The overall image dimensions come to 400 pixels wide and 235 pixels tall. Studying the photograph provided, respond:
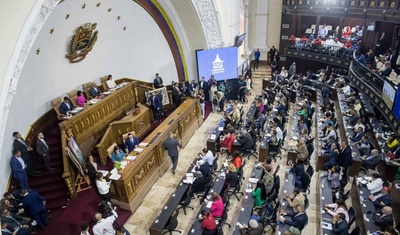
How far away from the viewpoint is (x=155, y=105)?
13.1 meters

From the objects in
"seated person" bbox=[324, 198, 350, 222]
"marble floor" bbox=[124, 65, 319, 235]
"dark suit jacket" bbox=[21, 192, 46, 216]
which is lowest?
"marble floor" bbox=[124, 65, 319, 235]

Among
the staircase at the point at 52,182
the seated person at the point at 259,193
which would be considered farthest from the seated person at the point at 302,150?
the staircase at the point at 52,182

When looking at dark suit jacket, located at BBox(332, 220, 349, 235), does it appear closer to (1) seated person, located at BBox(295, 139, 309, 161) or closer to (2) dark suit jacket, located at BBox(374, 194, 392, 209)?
(2) dark suit jacket, located at BBox(374, 194, 392, 209)

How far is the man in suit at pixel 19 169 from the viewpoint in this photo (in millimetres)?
7965

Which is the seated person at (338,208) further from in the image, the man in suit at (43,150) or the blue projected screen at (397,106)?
the man in suit at (43,150)

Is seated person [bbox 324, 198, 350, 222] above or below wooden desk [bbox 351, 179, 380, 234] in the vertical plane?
above

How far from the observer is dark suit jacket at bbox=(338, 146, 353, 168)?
891 cm

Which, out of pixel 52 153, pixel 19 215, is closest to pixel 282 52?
pixel 52 153

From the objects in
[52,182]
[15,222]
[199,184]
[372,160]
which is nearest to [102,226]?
[15,222]

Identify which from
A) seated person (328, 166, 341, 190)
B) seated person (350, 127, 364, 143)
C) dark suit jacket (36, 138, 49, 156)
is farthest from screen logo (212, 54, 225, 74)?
dark suit jacket (36, 138, 49, 156)

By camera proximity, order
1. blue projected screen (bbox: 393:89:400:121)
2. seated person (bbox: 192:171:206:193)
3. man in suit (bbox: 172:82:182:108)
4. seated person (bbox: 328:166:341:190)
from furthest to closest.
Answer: man in suit (bbox: 172:82:182:108), blue projected screen (bbox: 393:89:400:121), seated person (bbox: 192:171:206:193), seated person (bbox: 328:166:341:190)

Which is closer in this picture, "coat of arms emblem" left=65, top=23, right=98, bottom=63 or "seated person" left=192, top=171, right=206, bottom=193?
"seated person" left=192, top=171, right=206, bottom=193

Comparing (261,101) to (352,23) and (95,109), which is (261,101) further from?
(352,23)

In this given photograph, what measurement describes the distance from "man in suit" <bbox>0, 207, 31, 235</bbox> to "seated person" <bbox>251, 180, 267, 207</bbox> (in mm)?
5634
